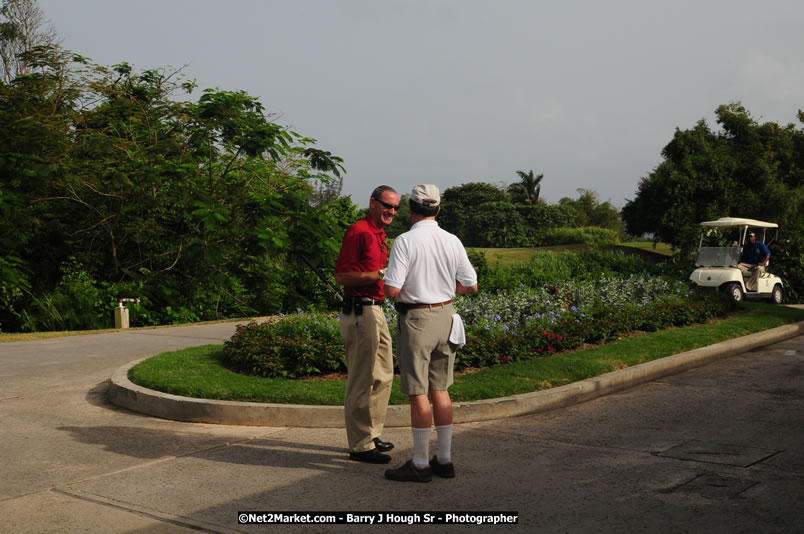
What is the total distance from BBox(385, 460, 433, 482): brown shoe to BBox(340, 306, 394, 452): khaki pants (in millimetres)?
562

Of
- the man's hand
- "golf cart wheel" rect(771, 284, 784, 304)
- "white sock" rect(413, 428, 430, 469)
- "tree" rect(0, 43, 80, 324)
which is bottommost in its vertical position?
"white sock" rect(413, 428, 430, 469)

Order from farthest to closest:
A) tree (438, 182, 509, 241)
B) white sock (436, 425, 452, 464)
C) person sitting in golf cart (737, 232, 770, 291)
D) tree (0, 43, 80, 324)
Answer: tree (438, 182, 509, 241)
person sitting in golf cart (737, 232, 770, 291)
tree (0, 43, 80, 324)
white sock (436, 425, 452, 464)

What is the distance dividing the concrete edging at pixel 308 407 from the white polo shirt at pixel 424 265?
74.3 inches

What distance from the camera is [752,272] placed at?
18.7 m

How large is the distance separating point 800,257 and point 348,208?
1300 cm

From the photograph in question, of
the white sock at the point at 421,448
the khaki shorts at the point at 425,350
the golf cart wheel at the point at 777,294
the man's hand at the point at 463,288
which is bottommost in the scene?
the white sock at the point at 421,448

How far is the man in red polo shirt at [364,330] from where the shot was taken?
211 inches

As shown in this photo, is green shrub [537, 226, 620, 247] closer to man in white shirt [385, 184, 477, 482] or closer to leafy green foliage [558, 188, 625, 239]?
leafy green foliage [558, 188, 625, 239]

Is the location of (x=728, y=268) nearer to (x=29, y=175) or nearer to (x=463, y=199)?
(x=29, y=175)

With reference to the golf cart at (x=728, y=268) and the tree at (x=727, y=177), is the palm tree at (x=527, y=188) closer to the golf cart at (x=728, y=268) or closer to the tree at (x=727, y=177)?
the tree at (x=727, y=177)

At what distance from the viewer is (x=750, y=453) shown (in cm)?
546

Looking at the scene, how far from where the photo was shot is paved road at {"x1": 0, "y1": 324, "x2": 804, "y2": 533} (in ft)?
13.8

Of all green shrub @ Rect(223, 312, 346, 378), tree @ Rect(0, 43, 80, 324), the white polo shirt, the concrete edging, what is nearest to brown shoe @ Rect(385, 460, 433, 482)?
the white polo shirt

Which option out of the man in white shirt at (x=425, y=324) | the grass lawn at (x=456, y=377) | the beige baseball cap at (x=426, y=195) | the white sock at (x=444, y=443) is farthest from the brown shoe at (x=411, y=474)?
the grass lawn at (x=456, y=377)
